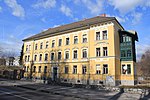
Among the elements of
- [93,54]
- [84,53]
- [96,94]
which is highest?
[84,53]

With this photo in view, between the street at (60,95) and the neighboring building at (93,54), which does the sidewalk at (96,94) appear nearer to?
the street at (60,95)

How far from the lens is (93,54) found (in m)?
33.4

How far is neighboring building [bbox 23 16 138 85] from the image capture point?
31.5 meters

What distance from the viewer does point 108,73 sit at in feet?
102

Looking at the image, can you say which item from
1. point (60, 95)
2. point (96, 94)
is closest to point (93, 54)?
point (96, 94)

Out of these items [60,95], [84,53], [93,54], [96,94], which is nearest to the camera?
[60,95]

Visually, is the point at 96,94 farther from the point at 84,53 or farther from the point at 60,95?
the point at 84,53

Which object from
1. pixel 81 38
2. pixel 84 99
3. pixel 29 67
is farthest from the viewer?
pixel 29 67

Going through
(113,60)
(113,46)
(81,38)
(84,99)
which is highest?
(81,38)

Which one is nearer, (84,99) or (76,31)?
(84,99)

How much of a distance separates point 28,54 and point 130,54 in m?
29.6

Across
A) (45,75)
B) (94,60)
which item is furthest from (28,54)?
(94,60)

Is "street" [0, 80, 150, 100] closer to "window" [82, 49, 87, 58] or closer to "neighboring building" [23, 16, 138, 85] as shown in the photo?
"neighboring building" [23, 16, 138, 85]

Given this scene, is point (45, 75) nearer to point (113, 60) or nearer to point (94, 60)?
point (94, 60)
